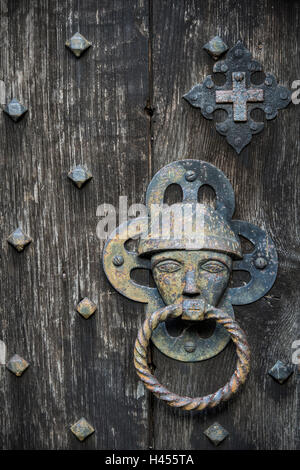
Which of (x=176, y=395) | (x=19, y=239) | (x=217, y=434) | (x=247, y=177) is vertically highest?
(x=247, y=177)

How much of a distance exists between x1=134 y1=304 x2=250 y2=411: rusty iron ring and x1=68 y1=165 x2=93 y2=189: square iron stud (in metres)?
0.28

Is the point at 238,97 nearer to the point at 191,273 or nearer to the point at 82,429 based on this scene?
the point at 191,273

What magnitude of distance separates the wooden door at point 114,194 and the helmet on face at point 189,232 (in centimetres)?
6

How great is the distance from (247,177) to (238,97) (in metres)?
0.15

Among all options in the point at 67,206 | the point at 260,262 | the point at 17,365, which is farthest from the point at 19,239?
A: the point at 260,262

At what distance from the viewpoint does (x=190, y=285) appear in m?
0.89

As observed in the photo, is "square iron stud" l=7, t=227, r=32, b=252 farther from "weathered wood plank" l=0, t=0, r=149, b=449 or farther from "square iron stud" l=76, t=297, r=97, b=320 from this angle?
"square iron stud" l=76, t=297, r=97, b=320

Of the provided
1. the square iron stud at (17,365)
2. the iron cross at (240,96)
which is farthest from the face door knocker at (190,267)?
the square iron stud at (17,365)

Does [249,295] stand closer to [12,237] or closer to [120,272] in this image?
[120,272]

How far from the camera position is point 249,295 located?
0.95 meters

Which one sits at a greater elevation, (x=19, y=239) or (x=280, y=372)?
(x=19, y=239)

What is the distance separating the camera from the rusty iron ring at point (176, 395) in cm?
87

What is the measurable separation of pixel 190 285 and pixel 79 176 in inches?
11.3

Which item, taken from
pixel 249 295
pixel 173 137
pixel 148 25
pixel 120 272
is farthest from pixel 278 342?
pixel 148 25
